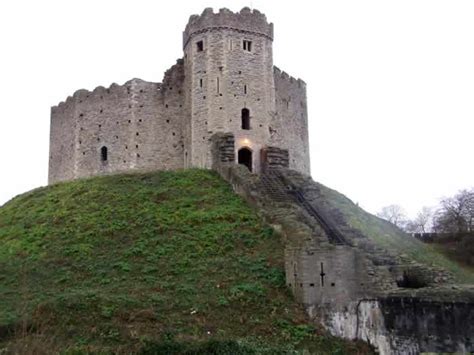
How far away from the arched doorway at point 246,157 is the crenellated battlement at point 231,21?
286 inches

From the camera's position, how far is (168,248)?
67.6 ft

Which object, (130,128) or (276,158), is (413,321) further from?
(130,128)

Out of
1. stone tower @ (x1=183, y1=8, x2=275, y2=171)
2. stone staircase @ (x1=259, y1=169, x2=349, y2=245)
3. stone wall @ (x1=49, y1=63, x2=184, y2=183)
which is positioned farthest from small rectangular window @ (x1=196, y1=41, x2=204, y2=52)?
stone staircase @ (x1=259, y1=169, x2=349, y2=245)

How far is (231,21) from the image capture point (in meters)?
34.4

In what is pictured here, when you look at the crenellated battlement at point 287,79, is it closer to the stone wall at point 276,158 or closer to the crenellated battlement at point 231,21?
the crenellated battlement at point 231,21

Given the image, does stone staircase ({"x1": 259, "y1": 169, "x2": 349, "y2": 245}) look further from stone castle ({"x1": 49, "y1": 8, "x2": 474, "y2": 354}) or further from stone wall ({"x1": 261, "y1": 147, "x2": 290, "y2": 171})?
stone wall ({"x1": 261, "y1": 147, "x2": 290, "y2": 171})

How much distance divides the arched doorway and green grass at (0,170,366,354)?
6.40 metres

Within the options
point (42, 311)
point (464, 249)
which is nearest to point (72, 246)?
point (42, 311)

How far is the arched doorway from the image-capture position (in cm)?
3381

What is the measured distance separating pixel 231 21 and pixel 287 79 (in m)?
6.22

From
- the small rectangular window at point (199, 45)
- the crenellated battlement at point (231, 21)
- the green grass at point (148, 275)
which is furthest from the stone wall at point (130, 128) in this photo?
the green grass at point (148, 275)

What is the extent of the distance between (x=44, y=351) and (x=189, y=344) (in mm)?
3469

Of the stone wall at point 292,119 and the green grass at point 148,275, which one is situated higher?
the stone wall at point 292,119

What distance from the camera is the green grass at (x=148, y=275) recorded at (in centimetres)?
1519
